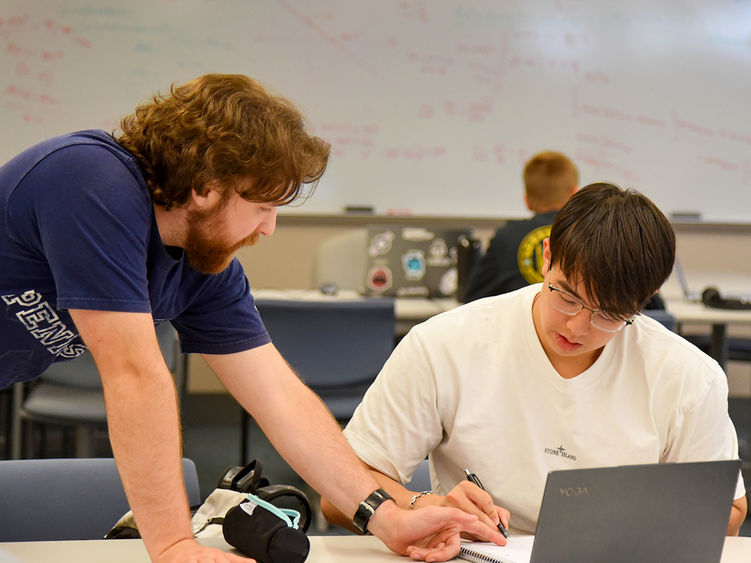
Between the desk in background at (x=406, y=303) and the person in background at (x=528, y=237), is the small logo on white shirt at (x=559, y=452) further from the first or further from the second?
the desk in background at (x=406, y=303)

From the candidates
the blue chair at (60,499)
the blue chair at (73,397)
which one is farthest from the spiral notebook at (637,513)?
the blue chair at (73,397)

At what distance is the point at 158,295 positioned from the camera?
4.41 feet

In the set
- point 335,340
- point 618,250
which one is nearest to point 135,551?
point 618,250

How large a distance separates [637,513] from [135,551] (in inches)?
28.4

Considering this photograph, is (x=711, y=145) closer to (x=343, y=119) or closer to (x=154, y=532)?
(x=343, y=119)

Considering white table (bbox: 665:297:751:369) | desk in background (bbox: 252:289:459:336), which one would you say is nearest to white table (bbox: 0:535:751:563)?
desk in background (bbox: 252:289:459:336)

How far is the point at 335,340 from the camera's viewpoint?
298cm

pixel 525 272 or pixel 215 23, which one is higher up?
pixel 215 23

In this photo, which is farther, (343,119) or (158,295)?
(343,119)

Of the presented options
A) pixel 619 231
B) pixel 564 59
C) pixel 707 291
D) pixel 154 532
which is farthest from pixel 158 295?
pixel 564 59

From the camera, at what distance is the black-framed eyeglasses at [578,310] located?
1412mm

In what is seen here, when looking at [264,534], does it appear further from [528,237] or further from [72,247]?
[528,237]

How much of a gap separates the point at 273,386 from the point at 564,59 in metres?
3.84

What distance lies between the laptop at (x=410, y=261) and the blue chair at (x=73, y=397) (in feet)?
3.15
